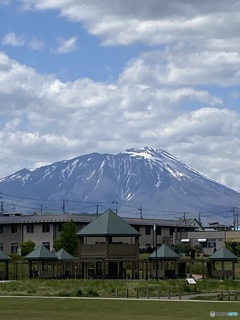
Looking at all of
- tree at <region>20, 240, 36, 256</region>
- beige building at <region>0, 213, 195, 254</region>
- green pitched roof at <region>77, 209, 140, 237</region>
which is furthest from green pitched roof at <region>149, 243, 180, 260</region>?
beige building at <region>0, 213, 195, 254</region>

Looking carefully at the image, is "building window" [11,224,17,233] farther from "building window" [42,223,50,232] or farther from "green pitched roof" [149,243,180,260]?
"green pitched roof" [149,243,180,260]

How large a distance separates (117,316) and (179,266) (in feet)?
142

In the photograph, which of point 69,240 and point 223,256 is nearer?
point 223,256

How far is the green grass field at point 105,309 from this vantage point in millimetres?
38625

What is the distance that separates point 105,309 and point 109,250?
32.8m

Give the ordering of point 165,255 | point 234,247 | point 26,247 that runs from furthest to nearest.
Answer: point 234,247 → point 26,247 → point 165,255

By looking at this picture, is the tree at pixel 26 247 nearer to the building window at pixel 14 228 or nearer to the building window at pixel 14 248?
the building window at pixel 14 248

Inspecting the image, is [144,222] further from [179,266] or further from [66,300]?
[66,300]

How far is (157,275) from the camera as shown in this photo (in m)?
74.3

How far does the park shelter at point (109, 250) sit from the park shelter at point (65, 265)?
150cm

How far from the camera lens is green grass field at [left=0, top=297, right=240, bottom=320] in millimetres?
38625

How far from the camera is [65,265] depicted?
8012 cm

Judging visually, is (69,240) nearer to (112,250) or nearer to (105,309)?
(112,250)

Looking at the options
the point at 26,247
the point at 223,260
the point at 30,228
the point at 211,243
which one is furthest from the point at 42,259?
the point at 211,243
